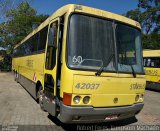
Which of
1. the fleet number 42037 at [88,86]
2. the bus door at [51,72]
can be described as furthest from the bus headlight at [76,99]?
the bus door at [51,72]

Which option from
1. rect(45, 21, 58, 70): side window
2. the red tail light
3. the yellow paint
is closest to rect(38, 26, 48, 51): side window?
rect(45, 21, 58, 70): side window

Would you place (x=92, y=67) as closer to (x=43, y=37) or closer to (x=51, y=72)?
(x=51, y=72)

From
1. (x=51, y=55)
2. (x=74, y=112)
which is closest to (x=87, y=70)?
(x=74, y=112)

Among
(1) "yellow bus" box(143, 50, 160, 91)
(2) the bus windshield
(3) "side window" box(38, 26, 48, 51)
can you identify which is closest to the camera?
(2) the bus windshield

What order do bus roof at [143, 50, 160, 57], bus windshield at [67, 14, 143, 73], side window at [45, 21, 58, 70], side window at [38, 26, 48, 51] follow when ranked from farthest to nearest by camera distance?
bus roof at [143, 50, 160, 57] < side window at [38, 26, 48, 51] < side window at [45, 21, 58, 70] < bus windshield at [67, 14, 143, 73]

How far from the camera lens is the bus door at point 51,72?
25.4ft

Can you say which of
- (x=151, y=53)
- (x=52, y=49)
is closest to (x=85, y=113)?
(x=52, y=49)

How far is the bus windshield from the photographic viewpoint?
7129 mm

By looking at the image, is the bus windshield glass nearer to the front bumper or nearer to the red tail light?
the front bumper

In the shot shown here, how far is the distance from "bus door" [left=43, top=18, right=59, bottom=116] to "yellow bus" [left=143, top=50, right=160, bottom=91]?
36.9 feet

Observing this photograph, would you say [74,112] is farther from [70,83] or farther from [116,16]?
[116,16]

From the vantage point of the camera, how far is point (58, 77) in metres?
7.57

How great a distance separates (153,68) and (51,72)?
12092mm

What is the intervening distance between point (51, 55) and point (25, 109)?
3.19 m
